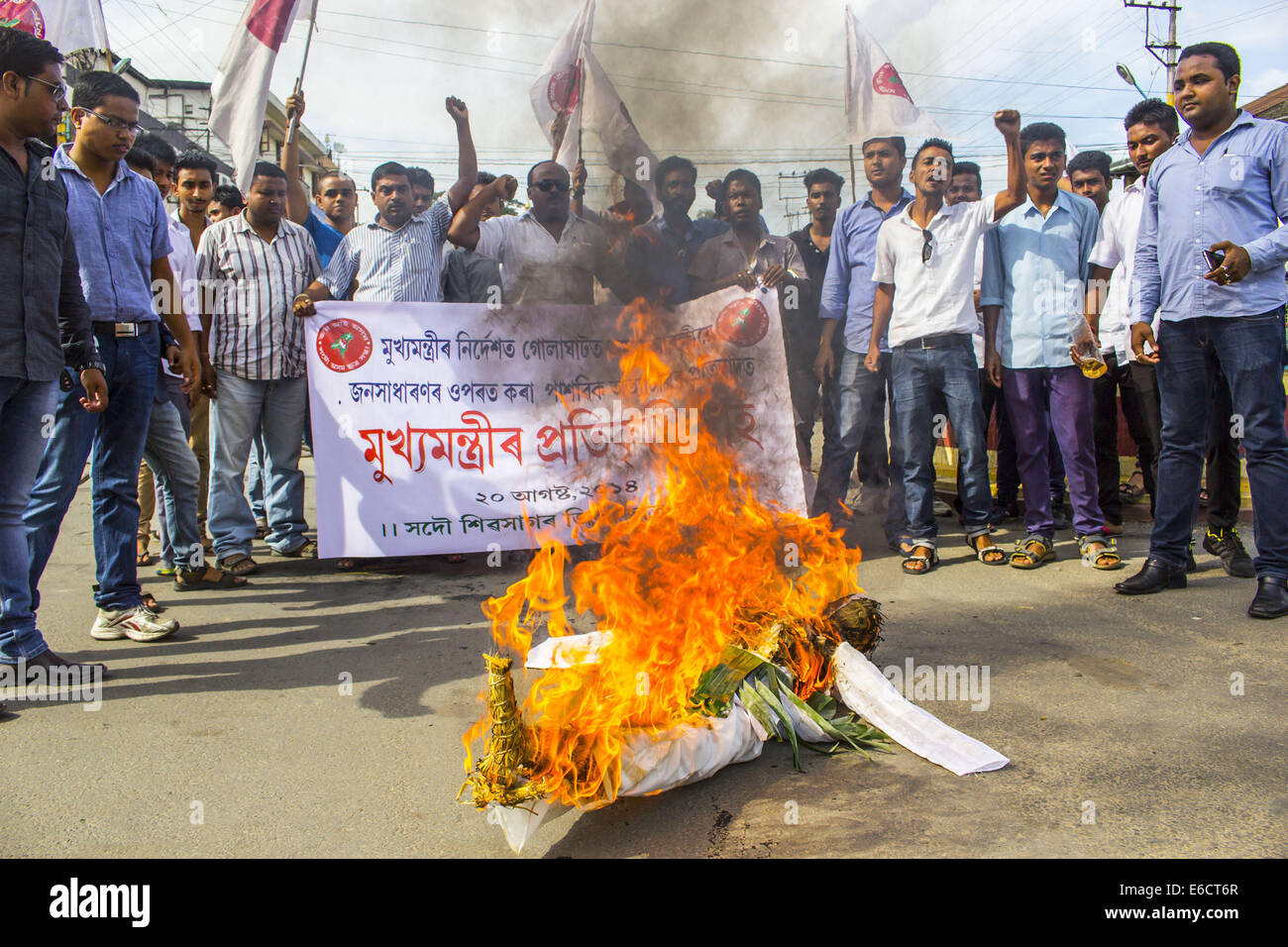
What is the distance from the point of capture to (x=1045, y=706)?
3303mm

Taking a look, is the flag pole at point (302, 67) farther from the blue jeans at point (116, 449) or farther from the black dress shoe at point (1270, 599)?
the black dress shoe at point (1270, 599)

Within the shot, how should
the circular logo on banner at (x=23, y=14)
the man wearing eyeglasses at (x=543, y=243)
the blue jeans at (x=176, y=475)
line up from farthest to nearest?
the circular logo on banner at (x=23, y=14), the man wearing eyeglasses at (x=543, y=243), the blue jeans at (x=176, y=475)

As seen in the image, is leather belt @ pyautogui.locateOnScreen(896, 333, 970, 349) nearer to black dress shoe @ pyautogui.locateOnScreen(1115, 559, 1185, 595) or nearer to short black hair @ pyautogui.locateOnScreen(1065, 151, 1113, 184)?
black dress shoe @ pyautogui.locateOnScreen(1115, 559, 1185, 595)

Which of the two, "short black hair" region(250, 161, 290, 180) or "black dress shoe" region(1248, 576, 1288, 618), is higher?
"short black hair" region(250, 161, 290, 180)

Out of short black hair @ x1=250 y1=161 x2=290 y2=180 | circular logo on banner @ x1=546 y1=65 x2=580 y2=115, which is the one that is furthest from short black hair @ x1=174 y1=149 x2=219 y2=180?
circular logo on banner @ x1=546 y1=65 x2=580 y2=115

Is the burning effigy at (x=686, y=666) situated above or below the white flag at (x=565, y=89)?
below

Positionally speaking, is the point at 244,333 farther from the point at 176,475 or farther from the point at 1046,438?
the point at 1046,438

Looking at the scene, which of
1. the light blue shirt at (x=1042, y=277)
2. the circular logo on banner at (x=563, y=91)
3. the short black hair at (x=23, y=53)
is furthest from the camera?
the light blue shirt at (x=1042, y=277)

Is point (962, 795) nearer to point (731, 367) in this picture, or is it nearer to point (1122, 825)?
point (1122, 825)

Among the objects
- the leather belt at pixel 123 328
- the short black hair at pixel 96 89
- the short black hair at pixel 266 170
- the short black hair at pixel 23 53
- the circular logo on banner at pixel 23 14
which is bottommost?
the leather belt at pixel 123 328

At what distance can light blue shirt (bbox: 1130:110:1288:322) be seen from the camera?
4398 millimetres

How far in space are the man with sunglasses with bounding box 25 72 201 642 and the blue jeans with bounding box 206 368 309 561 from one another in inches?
41.9

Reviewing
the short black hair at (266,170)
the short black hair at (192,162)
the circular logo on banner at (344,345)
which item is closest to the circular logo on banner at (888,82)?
the circular logo on banner at (344,345)

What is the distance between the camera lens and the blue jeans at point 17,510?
11.8 feet
